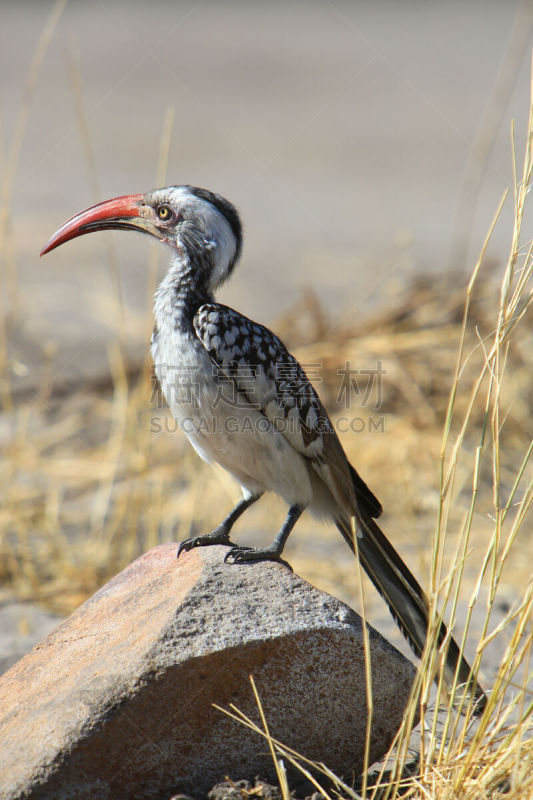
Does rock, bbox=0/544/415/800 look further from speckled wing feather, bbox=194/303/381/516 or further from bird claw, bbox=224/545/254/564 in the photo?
speckled wing feather, bbox=194/303/381/516

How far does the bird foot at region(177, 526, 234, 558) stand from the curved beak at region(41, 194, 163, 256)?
141 centimetres

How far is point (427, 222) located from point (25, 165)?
8225 mm

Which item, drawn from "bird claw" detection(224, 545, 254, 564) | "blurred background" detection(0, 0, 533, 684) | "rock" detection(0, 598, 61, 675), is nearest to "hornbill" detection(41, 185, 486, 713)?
"bird claw" detection(224, 545, 254, 564)

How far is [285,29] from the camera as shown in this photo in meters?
38.3

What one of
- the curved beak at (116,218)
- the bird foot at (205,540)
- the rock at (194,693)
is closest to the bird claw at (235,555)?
the rock at (194,693)

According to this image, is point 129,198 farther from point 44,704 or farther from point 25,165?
point 25,165

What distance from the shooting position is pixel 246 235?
15.0m

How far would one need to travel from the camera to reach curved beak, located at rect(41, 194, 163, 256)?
158 inches

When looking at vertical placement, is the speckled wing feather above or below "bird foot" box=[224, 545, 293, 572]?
above

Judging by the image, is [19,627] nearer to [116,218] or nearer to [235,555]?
[235,555]

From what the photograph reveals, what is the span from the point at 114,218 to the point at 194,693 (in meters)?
2.24

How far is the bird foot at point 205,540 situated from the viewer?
Answer: 139 inches

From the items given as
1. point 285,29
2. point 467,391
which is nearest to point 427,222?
point 467,391

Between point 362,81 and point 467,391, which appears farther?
point 362,81
